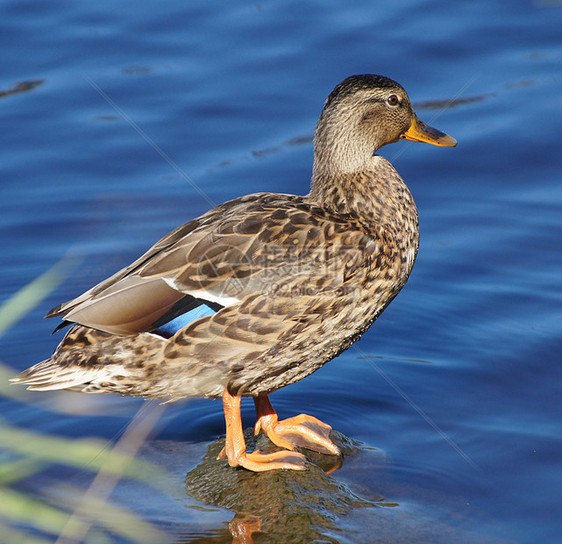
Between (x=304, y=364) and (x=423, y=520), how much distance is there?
0.92 metres

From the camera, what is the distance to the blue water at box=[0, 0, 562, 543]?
4477 mm

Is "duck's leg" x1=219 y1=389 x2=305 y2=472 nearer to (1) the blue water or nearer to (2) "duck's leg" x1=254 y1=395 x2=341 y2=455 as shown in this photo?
(2) "duck's leg" x1=254 y1=395 x2=341 y2=455

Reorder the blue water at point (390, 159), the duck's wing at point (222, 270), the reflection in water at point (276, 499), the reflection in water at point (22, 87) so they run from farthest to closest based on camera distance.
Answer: the reflection in water at point (22, 87), the blue water at point (390, 159), the duck's wing at point (222, 270), the reflection in water at point (276, 499)

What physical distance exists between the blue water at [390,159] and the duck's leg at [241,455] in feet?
0.78

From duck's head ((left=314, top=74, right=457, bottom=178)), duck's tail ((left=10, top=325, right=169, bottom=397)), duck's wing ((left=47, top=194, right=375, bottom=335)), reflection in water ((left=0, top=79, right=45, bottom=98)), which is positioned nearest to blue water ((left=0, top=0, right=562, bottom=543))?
reflection in water ((left=0, top=79, right=45, bottom=98))

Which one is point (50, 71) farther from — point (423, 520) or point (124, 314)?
point (423, 520)

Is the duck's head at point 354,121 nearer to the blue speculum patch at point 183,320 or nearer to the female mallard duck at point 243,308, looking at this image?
the female mallard duck at point 243,308

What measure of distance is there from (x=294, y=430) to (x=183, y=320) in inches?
32.7

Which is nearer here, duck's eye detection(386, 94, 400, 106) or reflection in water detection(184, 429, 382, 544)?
reflection in water detection(184, 429, 382, 544)

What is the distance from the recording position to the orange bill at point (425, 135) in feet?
16.9

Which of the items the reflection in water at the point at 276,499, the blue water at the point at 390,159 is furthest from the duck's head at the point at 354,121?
the reflection in water at the point at 276,499

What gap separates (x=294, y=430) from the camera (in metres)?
4.64

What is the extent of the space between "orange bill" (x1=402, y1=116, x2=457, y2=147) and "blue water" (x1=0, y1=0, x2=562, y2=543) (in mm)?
1115

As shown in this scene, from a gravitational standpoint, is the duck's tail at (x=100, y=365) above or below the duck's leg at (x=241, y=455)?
above
